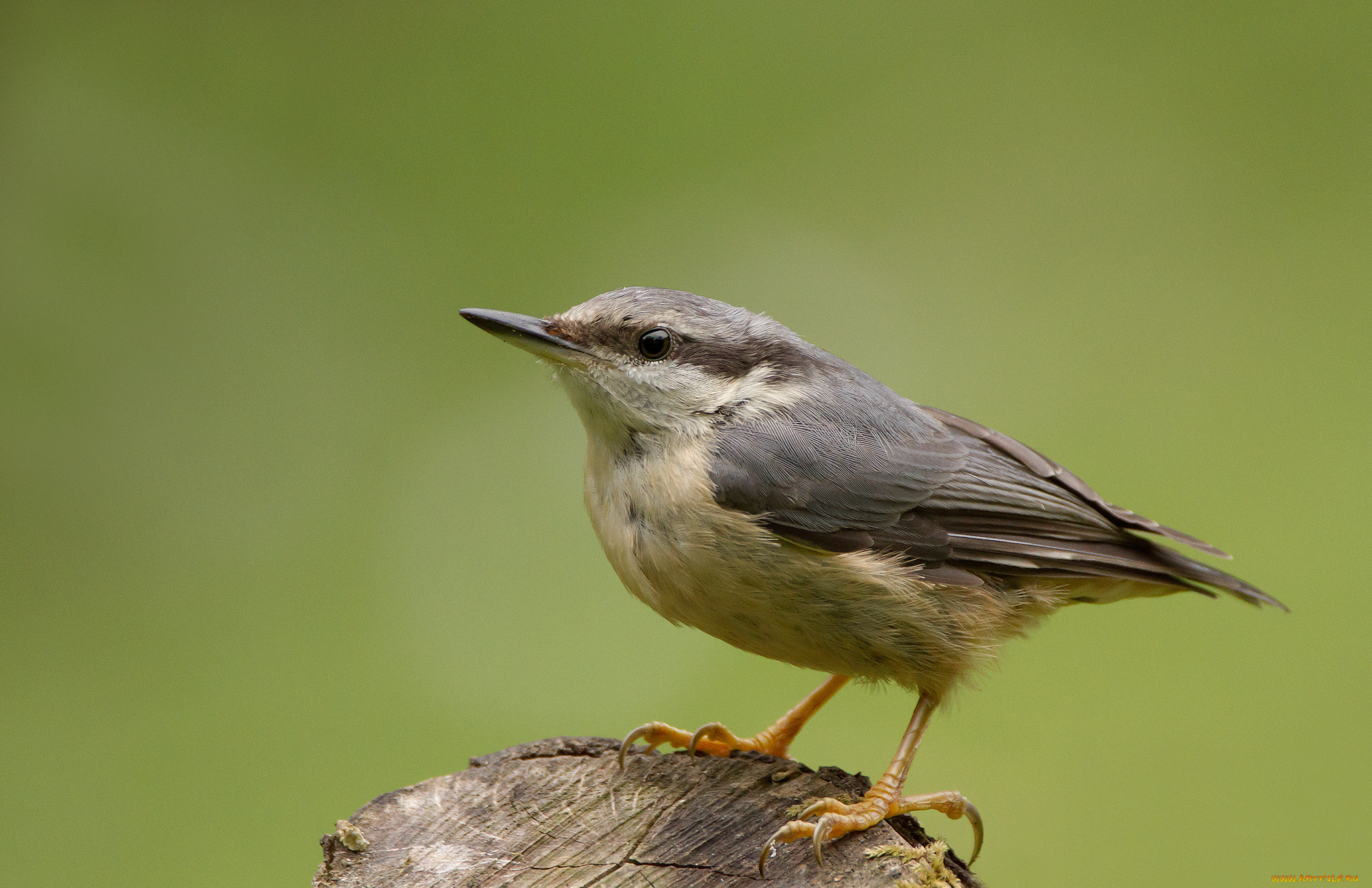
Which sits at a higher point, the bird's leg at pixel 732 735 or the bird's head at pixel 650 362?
the bird's head at pixel 650 362

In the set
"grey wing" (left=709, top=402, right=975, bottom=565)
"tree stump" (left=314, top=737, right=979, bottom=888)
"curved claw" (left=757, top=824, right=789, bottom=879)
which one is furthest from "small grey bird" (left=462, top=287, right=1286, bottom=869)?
"curved claw" (left=757, top=824, right=789, bottom=879)

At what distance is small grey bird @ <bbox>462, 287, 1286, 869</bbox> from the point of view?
2.98 meters

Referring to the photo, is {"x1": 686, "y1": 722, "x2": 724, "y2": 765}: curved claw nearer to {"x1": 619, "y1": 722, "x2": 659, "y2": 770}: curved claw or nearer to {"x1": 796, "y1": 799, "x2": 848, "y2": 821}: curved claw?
{"x1": 619, "y1": 722, "x2": 659, "y2": 770}: curved claw

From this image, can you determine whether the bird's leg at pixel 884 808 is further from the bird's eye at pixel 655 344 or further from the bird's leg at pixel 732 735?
the bird's eye at pixel 655 344

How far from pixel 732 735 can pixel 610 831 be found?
2.42 ft

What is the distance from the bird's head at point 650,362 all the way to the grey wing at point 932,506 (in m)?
0.14

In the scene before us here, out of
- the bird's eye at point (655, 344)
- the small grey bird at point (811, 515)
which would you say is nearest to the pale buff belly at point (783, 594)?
the small grey bird at point (811, 515)

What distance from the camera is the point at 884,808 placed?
2.79 meters

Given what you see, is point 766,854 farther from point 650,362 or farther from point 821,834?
point 650,362

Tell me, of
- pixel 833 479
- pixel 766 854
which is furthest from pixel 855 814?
pixel 833 479

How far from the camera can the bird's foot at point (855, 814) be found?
2574mm

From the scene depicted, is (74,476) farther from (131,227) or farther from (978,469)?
(978,469)

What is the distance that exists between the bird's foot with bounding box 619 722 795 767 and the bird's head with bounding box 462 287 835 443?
83 centimetres

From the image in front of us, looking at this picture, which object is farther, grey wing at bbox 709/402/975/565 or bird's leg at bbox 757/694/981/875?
grey wing at bbox 709/402/975/565
